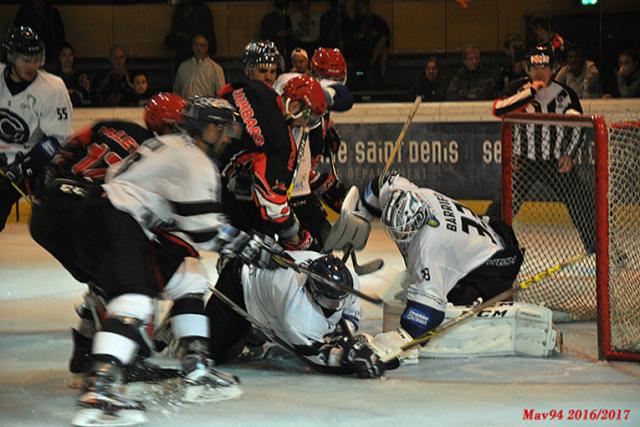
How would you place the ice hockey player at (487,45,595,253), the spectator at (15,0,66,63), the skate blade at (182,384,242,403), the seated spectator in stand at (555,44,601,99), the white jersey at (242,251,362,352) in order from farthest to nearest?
the spectator at (15,0,66,63), the seated spectator in stand at (555,44,601,99), the ice hockey player at (487,45,595,253), the white jersey at (242,251,362,352), the skate blade at (182,384,242,403)

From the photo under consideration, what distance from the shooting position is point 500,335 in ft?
16.3

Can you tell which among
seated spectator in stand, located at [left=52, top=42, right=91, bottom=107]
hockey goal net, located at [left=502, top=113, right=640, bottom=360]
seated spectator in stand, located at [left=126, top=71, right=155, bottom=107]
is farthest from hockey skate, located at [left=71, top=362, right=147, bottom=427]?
seated spectator in stand, located at [left=52, top=42, right=91, bottom=107]

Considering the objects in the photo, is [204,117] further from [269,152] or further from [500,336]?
[500,336]

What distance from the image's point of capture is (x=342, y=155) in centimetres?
930

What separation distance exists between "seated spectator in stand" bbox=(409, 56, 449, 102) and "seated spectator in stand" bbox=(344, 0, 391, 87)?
29 cm

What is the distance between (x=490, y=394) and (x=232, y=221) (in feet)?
4.74

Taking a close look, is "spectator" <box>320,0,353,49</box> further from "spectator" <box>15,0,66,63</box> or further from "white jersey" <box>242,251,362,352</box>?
"white jersey" <box>242,251,362,352</box>

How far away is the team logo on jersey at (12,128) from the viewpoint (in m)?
6.20

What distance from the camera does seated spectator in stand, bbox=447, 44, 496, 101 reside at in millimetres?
9484

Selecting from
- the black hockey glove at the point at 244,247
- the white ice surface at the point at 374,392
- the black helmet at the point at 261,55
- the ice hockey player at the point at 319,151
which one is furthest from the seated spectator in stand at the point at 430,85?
the black hockey glove at the point at 244,247

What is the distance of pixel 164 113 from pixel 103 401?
3.53 ft

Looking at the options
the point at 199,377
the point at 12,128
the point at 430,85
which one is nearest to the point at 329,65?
the point at 12,128

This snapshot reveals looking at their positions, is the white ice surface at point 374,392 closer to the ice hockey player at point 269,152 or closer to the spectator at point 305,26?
the ice hockey player at point 269,152

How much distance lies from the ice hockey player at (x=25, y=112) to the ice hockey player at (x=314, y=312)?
176 centimetres
